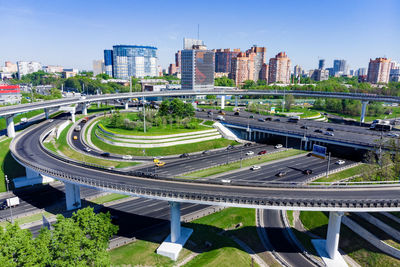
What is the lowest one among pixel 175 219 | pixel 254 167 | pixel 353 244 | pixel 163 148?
pixel 353 244

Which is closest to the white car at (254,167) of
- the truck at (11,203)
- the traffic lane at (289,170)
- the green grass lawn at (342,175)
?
the traffic lane at (289,170)

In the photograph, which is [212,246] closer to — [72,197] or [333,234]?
[333,234]

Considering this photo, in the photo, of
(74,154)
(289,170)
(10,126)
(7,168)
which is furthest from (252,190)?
(10,126)

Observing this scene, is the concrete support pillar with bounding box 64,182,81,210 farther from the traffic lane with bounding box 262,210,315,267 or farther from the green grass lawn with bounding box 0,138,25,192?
the traffic lane with bounding box 262,210,315,267

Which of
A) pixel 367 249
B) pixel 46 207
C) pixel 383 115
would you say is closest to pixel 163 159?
pixel 46 207

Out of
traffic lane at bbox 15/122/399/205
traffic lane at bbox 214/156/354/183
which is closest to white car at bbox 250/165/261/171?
traffic lane at bbox 214/156/354/183

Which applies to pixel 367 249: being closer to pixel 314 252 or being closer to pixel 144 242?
pixel 314 252
